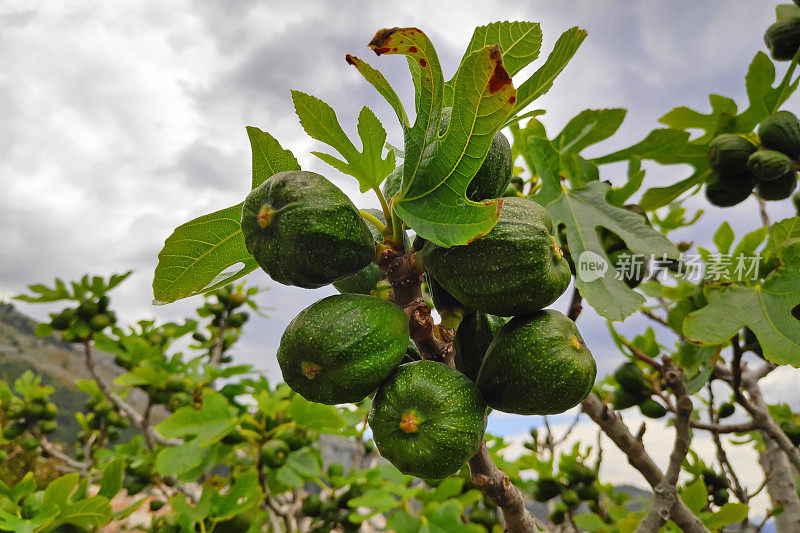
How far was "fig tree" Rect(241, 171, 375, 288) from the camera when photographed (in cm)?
97

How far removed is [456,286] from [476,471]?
0.43m

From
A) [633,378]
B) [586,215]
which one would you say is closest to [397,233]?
[586,215]

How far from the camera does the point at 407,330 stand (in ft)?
3.51

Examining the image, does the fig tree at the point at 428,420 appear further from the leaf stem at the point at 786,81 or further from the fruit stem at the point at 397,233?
the leaf stem at the point at 786,81

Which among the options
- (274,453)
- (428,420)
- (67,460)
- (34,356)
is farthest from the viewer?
(34,356)

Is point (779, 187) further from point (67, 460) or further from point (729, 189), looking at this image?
point (67, 460)

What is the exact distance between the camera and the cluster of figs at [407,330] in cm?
97

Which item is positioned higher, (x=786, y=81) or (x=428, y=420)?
(x=786, y=81)

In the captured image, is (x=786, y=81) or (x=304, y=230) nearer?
(x=304, y=230)

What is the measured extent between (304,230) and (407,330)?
11.6 inches

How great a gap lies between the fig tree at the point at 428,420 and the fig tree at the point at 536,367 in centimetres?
6

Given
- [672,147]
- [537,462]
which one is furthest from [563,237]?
[537,462]

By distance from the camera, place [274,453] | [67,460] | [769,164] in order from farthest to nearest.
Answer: [67,460]
[274,453]
[769,164]

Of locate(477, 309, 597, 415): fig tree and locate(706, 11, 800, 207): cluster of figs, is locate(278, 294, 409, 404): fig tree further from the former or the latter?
locate(706, 11, 800, 207): cluster of figs
